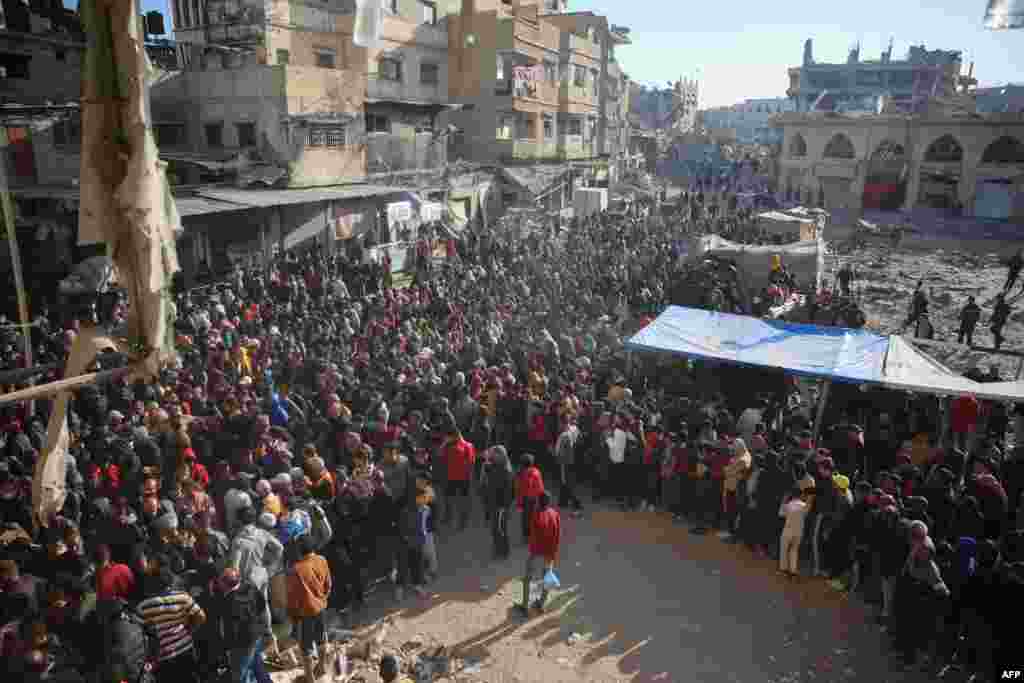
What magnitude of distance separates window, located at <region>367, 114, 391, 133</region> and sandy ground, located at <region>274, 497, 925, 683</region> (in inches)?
775

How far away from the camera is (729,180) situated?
4669 centimetres

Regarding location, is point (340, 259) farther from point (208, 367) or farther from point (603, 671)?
point (603, 671)

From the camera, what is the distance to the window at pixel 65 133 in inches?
741

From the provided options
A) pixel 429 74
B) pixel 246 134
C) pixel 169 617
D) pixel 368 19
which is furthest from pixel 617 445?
pixel 429 74

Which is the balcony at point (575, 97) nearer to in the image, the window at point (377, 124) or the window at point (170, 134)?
the window at point (377, 124)

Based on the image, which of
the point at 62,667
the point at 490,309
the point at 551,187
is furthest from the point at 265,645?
the point at 551,187

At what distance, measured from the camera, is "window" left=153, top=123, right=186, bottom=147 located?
2208 cm

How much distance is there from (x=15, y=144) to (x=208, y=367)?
12655 millimetres

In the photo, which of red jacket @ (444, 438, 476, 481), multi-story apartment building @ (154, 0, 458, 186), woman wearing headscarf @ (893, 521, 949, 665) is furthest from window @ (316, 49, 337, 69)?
woman wearing headscarf @ (893, 521, 949, 665)

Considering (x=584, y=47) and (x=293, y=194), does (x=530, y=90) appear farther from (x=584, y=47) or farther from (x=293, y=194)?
(x=293, y=194)

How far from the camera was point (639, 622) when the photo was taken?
7.04 meters

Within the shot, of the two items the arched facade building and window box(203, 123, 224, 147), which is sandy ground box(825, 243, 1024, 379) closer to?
the arched facade building

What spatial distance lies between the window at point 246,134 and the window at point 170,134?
8.37 ft

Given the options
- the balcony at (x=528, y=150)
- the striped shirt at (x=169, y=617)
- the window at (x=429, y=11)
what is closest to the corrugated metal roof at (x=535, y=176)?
the balcony at (x=528, y=150)
